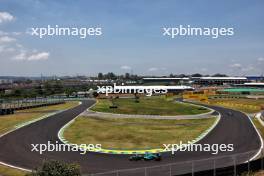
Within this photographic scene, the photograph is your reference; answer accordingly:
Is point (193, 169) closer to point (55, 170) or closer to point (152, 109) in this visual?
point (55, 170)

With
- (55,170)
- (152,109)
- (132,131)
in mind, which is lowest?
(132,131)

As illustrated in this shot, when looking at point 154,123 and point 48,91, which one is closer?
point 154,123

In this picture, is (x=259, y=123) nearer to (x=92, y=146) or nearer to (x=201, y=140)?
(x=201, y=140)

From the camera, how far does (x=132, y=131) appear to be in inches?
2124

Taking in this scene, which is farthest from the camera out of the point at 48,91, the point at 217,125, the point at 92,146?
the point at 48,91

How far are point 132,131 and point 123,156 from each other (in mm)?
16392

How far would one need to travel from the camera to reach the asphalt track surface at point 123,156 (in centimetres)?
3198

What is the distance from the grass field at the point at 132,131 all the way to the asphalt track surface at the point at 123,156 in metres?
3.26

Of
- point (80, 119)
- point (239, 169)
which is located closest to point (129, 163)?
point (239, 169)

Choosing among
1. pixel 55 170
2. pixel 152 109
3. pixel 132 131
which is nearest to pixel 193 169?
pixel 55 170

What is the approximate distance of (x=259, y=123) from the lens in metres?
64.6

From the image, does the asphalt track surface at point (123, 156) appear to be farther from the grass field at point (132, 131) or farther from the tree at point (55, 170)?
the tree at point (55, 170)

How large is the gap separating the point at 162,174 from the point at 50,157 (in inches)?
574

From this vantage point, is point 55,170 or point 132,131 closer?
point 55,170
